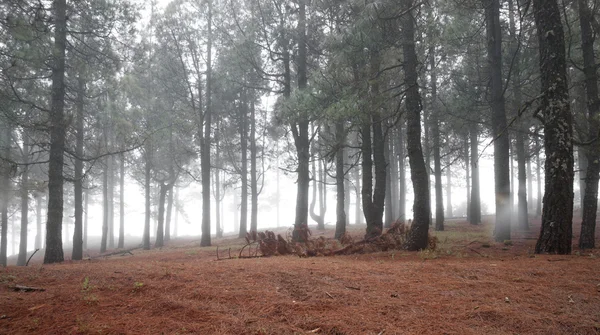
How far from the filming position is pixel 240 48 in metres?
12.4

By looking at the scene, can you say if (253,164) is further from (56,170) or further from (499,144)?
(499,144)

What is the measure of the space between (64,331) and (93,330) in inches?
11.1

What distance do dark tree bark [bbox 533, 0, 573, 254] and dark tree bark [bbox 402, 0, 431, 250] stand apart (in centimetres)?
218

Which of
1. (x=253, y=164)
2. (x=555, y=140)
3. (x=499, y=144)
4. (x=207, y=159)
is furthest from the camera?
(x=253, y=164)

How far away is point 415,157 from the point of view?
777cm

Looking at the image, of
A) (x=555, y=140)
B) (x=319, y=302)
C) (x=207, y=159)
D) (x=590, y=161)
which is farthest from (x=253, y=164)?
(x=319, y=302)

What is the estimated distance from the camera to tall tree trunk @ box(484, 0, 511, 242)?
33.5ft

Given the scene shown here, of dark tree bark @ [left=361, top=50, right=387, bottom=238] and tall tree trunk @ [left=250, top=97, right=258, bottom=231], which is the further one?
tall tree trunk @ [left=250, top=97, right=258, bottom=231]

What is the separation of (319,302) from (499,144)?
977 centimetres

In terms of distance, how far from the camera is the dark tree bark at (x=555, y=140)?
5891 mm

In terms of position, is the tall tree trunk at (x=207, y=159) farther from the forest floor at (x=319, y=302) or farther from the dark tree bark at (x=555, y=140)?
the dark tree bark at (x=555, y=140)

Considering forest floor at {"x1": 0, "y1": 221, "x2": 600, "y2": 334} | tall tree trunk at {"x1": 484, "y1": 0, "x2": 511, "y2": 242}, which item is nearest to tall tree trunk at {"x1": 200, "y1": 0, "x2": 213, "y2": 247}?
forest floor at {"x1": 0, "y1": 221, "x2": 600, "y2": 334}

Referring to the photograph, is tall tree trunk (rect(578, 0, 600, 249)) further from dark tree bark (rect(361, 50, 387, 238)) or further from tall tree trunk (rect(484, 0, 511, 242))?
dark tree bark (rect(361, 50, 387, 238))

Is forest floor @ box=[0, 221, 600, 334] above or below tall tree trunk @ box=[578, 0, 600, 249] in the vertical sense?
below
